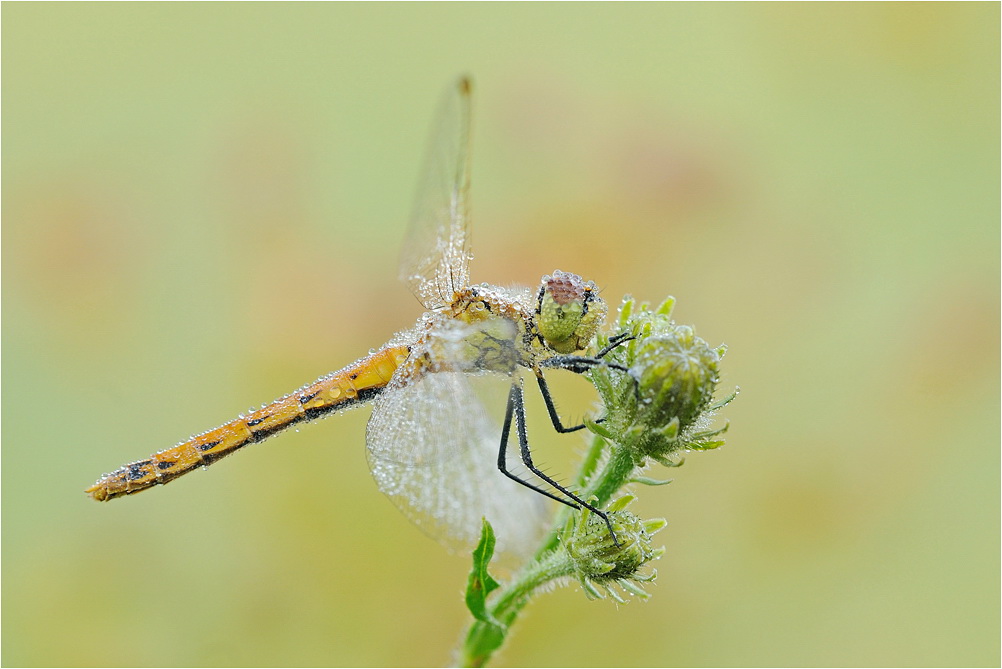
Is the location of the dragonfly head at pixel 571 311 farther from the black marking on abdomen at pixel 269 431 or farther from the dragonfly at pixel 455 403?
the black marking on abdomen at pixel 269 431

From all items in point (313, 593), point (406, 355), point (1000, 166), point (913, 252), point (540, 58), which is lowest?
point (313, 593)

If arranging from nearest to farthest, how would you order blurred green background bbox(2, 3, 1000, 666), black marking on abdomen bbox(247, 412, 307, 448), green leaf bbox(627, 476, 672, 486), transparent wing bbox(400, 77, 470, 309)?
green leaf bbox(627, 476, 672, 486) < black marking on abdomen bbox(247, 412, 307, 448) < transparent wing bbox(400, 77, 470, 309) < blurred green background bbox(2, 3, 1000, 666)

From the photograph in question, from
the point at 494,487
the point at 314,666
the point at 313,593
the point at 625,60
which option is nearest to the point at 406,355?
the point at 494,487

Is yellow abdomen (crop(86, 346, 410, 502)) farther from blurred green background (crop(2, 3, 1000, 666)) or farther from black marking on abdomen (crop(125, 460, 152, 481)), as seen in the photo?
blurred green background (crop(2, 3, 1000, 666))

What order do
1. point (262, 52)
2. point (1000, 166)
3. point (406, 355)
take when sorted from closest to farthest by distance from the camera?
point (406, 355), point (1000, 166), point (262, 52)

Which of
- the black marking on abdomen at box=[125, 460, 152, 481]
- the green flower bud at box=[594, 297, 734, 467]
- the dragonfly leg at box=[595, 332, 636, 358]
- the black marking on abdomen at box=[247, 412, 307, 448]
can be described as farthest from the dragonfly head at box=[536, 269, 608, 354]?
the black marking on abdomen at box=[125, 460, 152, 481]

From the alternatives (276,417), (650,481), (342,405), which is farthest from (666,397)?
(276,417)

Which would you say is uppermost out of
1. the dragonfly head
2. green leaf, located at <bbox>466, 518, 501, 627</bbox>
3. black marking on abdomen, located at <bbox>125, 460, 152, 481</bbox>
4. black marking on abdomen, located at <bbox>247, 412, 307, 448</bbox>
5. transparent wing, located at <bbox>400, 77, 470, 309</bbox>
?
transparent wing, located at <bbox>400, 77, 470, 309</bbox>

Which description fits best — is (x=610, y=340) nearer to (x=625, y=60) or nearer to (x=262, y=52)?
(x=625, y=60)
